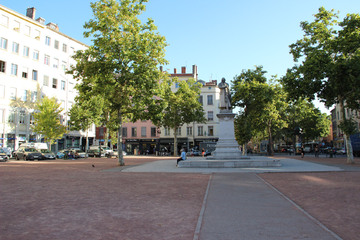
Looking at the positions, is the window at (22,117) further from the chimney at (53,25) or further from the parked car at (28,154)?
the chimney at (53,25)

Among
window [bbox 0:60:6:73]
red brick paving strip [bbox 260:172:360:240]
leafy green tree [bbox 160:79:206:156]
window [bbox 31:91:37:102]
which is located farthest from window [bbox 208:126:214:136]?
red brick paving strip [bbox 260:172:360:240]

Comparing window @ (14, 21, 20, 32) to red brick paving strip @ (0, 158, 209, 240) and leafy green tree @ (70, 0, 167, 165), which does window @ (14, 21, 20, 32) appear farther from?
red brick paving strip @ (0, 158, 209, 240)

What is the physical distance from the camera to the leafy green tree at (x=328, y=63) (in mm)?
21922

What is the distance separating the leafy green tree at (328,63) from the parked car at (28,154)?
96.8 feet

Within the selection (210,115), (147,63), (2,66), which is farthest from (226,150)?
(210,115)

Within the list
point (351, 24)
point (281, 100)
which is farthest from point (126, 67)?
point (281, 100)

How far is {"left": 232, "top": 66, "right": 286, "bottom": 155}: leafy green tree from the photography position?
38.7 m

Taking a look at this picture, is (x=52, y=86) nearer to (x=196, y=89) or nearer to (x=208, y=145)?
(x=196, y=89)

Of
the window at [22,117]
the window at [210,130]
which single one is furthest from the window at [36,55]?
the window at [210,130]

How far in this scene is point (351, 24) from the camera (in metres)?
22.8

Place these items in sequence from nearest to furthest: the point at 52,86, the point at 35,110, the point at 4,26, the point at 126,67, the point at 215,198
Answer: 1. the point at 215,198
2. the point at 126,67
3. the point at 4,26
4. the point at 35,110
5. the point at 52,86

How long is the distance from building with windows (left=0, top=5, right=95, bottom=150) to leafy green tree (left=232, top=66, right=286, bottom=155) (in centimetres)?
2723

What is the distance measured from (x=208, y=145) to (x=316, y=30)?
86.5 ft

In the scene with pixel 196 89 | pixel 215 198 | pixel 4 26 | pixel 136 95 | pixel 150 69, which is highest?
pixel 4 26
